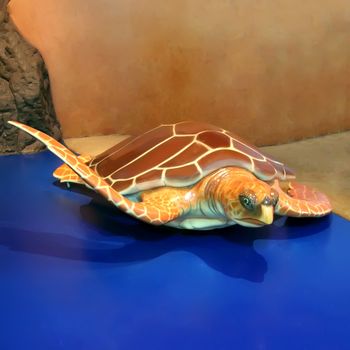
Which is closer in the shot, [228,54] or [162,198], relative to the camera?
[162,198]

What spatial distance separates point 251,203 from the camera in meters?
0.76

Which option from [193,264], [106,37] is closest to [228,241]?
[193,264]

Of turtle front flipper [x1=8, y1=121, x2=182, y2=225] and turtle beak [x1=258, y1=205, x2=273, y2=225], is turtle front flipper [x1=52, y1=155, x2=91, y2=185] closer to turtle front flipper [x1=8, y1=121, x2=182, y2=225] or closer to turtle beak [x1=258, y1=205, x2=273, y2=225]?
turtle front flipper [x1=8, y1=121, x2=182, y2=225]

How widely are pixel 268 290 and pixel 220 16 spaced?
145cm

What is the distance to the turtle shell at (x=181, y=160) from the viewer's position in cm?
90

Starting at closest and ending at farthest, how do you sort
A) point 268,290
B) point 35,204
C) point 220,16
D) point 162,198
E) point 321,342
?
point 321,342 → point 268,290 → point 162,198 → point 35,204 → point 220,16

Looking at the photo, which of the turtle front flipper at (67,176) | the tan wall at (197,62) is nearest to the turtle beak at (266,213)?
the turtle front flipper at (67,176)

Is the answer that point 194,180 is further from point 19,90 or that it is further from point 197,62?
point 197,62

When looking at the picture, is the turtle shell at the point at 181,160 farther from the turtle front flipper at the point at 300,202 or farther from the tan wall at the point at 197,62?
the tan wall at the point at 197,62

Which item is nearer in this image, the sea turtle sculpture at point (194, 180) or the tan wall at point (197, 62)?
the sea turtle sculpture at point (194, 180)

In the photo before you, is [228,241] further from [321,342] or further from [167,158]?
[321,342]

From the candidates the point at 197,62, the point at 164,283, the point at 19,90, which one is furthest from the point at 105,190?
the point at 197,62

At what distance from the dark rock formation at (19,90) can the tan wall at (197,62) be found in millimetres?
78

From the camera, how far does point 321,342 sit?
0.60 meters
